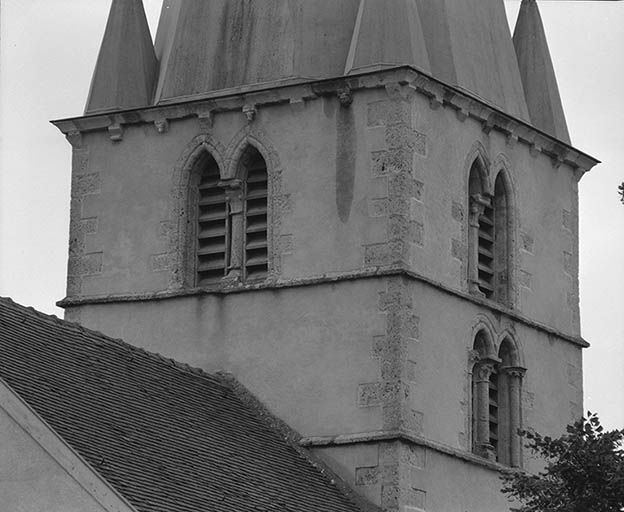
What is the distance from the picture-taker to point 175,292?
32938 millimetres

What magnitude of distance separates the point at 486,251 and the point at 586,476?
7197mm

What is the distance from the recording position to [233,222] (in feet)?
109

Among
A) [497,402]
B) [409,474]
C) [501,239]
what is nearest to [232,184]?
[501,239]

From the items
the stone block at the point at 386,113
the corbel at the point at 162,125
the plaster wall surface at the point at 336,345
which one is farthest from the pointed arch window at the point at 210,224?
the stone block at the point at 386,113

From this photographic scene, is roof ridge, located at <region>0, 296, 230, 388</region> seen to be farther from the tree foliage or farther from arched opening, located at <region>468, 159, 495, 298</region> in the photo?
the tree foliage

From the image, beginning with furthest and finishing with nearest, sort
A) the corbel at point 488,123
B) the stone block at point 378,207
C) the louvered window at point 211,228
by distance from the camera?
the corbel at point 488,123
the louvered window at point 211,228
the stone block at point 378,207

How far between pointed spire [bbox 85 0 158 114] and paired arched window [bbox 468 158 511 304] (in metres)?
4.52

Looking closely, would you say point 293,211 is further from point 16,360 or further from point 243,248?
point 16,360

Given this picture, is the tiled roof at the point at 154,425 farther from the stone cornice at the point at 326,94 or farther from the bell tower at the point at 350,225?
the stone cornice at the point at 326,94

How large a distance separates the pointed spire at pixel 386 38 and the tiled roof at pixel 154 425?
4.39 metres

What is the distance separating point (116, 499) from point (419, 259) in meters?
7.85

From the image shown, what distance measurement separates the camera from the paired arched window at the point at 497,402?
32812mm

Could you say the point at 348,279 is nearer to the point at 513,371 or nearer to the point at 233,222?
the point at 233,222

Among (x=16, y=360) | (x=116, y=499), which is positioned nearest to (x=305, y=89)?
(x=16, y=360)
